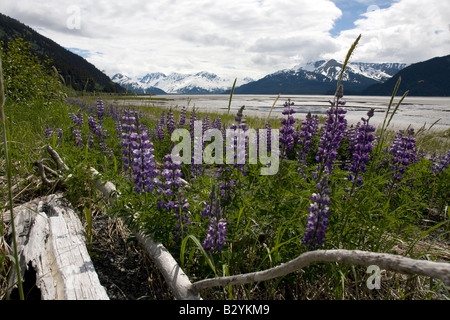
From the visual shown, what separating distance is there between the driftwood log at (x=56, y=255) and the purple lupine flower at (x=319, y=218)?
1875mm

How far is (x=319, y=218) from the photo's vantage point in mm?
2588

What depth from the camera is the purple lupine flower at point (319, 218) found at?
8.41 ft

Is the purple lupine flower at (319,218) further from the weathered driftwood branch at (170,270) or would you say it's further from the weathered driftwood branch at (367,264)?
the weathered driftwood branch at (170,270)

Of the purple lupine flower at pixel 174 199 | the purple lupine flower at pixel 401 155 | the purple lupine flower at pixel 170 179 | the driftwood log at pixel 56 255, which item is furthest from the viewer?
the purple lupine flower at pixel 401 155

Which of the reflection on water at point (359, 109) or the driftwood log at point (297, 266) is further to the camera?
the reflection on water at point (359, 109)

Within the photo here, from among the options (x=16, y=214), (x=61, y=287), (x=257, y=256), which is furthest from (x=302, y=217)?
(x=16, y=214)

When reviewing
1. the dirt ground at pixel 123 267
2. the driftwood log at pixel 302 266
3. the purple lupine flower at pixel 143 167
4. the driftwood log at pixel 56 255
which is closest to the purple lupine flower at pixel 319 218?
the driftwood log at pixel 302 266

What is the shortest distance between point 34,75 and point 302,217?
1341cm

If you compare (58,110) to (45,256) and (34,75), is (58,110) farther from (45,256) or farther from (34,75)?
(45,256)

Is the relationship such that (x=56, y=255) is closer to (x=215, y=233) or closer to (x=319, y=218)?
(x=215, y=233)

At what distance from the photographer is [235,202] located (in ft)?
10.7

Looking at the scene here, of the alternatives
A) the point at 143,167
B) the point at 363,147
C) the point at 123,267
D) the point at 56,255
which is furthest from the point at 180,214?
the point at 363,147

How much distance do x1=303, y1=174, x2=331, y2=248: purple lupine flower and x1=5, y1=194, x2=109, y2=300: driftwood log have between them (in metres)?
1.87

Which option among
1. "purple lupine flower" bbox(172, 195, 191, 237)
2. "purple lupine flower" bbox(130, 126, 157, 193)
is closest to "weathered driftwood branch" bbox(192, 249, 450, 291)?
"purple lupine flower" bbox(172, 195, 191, 237)
